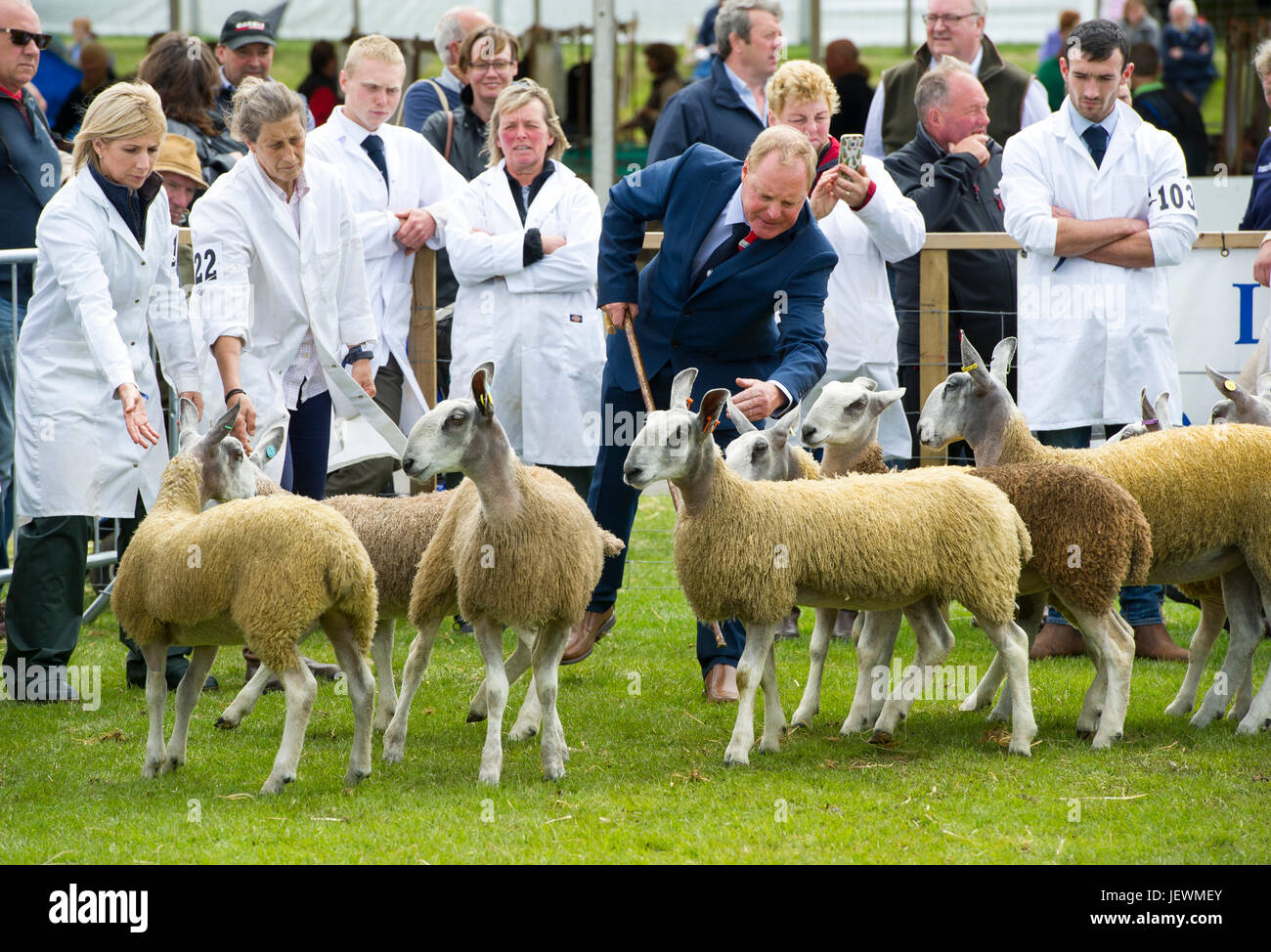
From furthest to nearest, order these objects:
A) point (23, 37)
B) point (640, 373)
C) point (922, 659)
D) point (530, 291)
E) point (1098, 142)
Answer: point (530, 291)
point (1098, 142)
point (23, 37)
point (640, 373)
point (922, 659)

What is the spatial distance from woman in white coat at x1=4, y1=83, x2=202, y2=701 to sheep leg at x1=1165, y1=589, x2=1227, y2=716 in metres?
4.35

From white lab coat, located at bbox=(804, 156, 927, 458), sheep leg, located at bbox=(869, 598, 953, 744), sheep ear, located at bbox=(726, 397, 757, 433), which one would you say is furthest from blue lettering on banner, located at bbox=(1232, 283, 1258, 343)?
sheep ear, located at bbox=(726, 397, 757, 433)

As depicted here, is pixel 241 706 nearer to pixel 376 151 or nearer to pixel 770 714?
pixel 770 714

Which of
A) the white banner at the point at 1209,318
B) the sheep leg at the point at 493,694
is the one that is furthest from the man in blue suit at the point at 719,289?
the white banner at the point at 1209,318

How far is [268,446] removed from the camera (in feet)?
19.9

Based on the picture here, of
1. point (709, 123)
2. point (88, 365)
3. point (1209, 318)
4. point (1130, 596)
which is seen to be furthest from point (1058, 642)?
point (88, 365)

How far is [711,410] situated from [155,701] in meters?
2.27

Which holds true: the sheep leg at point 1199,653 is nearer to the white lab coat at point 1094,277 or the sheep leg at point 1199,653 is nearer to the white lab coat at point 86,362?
the white lab coat at point 1094,277

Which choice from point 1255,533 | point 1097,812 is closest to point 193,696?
point 1097,812

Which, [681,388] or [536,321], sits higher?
[536,321]

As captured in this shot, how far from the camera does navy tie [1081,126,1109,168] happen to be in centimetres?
727

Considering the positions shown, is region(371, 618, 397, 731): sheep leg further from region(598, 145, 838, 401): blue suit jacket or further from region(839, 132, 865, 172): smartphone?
region(839, 132, 865, 172): smartphone

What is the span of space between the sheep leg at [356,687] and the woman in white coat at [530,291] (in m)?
2.72

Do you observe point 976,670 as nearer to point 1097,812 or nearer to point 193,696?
point 1097,812
